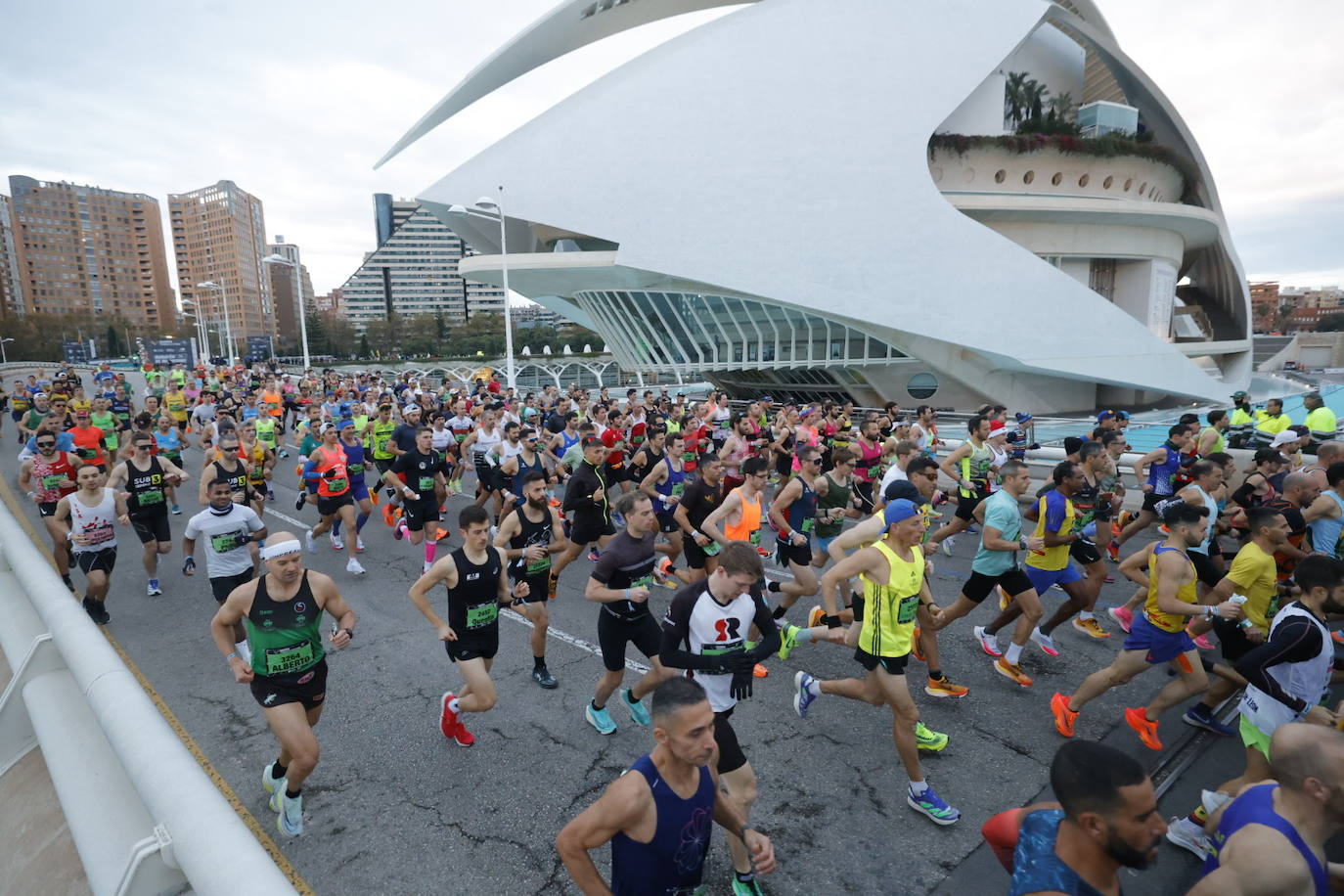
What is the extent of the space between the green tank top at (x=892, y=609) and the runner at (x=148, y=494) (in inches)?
297

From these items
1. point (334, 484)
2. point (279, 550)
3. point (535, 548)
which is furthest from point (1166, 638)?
point (334, 484)

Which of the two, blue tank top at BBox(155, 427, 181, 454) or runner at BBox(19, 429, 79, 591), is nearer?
runner at BBox(19, 429, 79, 591)

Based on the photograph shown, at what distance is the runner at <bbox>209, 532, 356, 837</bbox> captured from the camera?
3.79m

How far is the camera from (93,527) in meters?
6.56

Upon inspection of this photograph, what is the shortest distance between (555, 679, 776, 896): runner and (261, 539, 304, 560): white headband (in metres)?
2.61

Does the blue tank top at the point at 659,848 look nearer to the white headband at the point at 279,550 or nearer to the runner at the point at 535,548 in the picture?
the white headband at the point at 279,550

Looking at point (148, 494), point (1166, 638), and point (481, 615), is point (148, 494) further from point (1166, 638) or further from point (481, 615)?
point (1166, 638)

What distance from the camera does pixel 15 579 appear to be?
410 cm

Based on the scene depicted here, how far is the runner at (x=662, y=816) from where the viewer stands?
2199 millimetres

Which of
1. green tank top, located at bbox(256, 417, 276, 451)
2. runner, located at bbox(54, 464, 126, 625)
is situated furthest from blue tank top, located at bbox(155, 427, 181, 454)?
runner, located at bbox(54, 464, 126, 625)

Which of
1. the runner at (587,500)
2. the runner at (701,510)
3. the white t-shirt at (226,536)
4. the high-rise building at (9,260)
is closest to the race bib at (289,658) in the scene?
the white t-shirt at (226,536)

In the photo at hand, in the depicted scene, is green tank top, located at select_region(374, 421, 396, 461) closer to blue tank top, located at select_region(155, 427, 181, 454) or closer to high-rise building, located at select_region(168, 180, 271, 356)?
blue tank top, located at select_region(155, 427, 181, 454)

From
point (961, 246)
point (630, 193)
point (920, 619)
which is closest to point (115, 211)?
point (630, 193)

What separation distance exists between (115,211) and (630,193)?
526 feet
